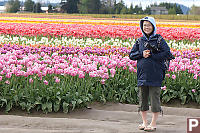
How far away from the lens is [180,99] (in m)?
6.41

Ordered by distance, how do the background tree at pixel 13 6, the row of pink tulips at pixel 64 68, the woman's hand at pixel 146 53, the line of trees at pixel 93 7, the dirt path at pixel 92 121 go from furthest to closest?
the background tree at pixel 13 6, the line of trees at pixel 93 7, the row of pink tulips at pixel 64 68, the dirt path at pixel 92 121, the woman's hand at pixel 146 53

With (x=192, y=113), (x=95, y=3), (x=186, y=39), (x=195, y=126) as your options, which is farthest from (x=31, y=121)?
(x=95, y=3)

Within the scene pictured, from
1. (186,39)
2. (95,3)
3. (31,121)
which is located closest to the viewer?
(31,121)

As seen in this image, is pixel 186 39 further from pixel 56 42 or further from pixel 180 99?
pixel 180 99

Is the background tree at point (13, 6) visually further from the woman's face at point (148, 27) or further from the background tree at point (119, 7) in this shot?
the woman's face at point (148, 27)

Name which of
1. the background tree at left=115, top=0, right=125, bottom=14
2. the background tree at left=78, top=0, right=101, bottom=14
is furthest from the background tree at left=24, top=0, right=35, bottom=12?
the background tree at left=115, top=0, right=125, bottom=14

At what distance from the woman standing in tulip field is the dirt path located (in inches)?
14.3

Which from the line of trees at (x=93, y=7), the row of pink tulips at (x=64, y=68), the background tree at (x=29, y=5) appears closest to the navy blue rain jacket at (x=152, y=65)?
the row of pink tulips at (x=64, y=68)

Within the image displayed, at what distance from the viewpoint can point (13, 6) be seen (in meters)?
55.7

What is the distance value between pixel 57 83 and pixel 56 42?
18.0 ft

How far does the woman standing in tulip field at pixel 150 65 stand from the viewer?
Answer: 427cm

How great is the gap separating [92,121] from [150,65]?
45.5 inches

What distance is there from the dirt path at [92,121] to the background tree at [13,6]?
52.5m

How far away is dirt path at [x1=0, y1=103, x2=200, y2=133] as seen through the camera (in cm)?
441
